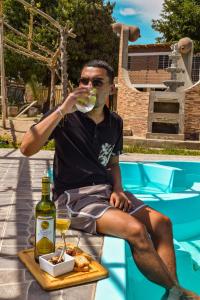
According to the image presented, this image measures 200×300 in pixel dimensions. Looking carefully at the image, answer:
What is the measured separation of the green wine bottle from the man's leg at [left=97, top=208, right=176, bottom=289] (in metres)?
0.55

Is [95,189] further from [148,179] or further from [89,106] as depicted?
[148,179]

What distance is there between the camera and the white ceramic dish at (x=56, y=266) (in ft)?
7.54

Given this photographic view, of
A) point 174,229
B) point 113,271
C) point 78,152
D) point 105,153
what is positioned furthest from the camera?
point 174,229

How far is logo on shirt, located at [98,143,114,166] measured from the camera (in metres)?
3.22

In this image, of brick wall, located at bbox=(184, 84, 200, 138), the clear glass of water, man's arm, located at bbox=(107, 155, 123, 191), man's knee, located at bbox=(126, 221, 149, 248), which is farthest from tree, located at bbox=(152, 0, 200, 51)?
man's knee, located at bbox=(126, 221, 149, 248)

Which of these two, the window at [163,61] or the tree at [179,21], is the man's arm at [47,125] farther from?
the window at [163,61]

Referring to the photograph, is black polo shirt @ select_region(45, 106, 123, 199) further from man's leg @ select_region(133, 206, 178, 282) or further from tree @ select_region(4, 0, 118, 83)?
tree @ select_region(4, 0, 118, 83)

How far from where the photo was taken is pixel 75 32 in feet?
82.7

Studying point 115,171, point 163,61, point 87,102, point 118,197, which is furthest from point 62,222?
point 163,61

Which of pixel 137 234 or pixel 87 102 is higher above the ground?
pixel 87 102

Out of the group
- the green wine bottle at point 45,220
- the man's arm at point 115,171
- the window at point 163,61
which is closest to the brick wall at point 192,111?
the man's arm at point 115,171

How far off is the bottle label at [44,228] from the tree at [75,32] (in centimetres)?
2342

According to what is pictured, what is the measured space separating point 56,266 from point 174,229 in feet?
12.3

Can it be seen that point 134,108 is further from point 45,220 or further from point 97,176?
point 45,220
